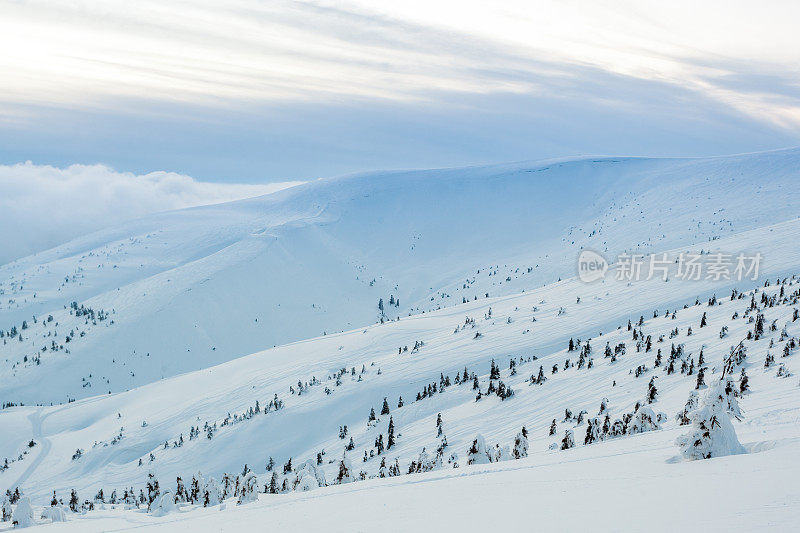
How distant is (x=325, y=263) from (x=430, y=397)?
12124 cm

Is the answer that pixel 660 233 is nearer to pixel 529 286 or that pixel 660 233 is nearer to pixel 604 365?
pixel 529 286

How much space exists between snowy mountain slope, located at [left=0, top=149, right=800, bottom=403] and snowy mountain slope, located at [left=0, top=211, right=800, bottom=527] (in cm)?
3531

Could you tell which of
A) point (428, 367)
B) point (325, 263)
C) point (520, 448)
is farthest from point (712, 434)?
point (325, 263)

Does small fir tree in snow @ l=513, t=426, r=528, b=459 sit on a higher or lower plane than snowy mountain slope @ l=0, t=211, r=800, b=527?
higher

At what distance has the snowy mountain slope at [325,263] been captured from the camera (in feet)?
384

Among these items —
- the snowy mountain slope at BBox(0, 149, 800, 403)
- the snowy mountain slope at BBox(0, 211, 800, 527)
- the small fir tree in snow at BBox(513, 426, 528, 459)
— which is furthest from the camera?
the snowy mountain slope at BBox(0, 149, 800, 403)

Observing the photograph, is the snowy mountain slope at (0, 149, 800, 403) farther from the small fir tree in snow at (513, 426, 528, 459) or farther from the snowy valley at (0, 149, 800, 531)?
the small fir tree in snow at (513, 426, 528, 459)

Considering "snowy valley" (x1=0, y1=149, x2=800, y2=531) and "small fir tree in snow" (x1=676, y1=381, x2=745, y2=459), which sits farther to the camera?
"snowy valley" (x1=0, y1=149, x2=800, y2=531)

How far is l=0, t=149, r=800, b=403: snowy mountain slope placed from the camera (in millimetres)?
117062

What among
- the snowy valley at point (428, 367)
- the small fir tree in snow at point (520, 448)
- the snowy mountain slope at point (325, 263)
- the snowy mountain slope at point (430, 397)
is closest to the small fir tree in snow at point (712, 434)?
the snowy valley at point (428, 367)

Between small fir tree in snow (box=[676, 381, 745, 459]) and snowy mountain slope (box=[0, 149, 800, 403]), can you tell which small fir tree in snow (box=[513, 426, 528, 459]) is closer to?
small fir tree in snow (box=[676, 381, 745, 459])

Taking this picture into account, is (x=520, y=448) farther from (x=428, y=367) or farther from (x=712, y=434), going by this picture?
(x=428, y=367)

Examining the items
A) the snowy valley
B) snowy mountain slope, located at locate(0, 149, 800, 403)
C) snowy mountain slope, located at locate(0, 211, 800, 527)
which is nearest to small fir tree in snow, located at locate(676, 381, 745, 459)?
the snowy valley

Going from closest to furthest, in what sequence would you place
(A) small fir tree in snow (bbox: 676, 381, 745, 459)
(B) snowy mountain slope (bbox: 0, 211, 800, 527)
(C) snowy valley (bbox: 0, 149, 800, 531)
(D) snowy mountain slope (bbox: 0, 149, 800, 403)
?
(A) small fir tree in snow (bbox: 676, 381, 745, 459), (C) snowy valley (bbox: 0, 149, 800, 531), (B) snowy mountain slope (bbox: 0, 211, 800, 527), (D) snowy mountain slope (bbox: 0, 149, 800, 403)
